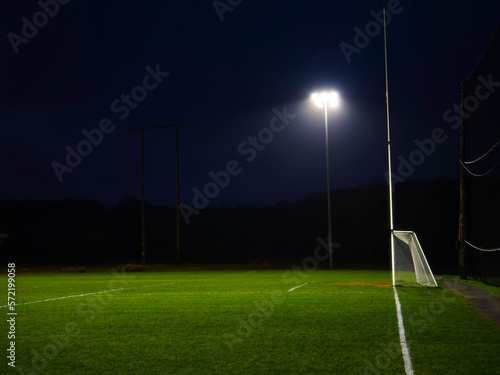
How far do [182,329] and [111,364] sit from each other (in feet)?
9.04

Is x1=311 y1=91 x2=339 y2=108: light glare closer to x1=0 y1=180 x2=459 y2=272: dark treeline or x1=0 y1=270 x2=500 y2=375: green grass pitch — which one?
x1=0 y1=270 x2=500 y2=375: green grass pitch

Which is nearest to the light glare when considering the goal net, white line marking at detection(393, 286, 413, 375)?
the goal net

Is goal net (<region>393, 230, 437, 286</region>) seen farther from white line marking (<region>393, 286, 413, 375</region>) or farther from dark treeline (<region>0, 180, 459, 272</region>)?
dark treeline (<region>0, 180, 459, 272</region>)

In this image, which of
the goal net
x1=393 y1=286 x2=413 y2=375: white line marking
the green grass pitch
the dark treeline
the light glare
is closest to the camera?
x1=393 y1=286 x2=413 y2=375: white line marking

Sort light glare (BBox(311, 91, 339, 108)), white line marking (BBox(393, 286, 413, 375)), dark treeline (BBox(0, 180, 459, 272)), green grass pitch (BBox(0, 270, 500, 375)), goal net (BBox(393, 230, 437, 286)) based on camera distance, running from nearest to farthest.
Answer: white line marking (BBox(393, 286, 413, 375)) < green grass pitch (BBox(0, 270, 500, 375)) < goal net (BBox(393, 230, 437, 286)) < light glare (BBox(311, 91, 339, 108)) < dark treeline (BBox(0, 180, 459, 272))

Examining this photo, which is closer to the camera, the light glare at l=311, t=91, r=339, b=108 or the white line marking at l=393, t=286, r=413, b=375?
the white line marking at l=393, t=286, r=413, b=375

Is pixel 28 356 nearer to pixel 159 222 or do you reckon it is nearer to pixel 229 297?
pixel 229 297

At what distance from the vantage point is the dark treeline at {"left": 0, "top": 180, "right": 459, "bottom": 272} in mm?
58281

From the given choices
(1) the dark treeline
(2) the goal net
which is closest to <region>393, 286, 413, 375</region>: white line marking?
(2) the goal net

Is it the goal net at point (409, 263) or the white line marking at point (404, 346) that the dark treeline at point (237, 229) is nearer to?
the goal net at point (409, 263)

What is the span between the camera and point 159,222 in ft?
274

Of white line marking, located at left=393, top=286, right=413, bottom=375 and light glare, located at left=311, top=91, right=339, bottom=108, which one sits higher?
light glare, located at left=311, top=91, right=339, bottom=108

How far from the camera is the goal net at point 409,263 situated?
17.9 m

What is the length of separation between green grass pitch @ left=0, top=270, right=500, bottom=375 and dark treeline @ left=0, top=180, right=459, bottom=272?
1407 inches
